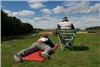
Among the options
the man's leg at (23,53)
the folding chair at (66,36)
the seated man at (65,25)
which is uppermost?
the seated man at (65,25)

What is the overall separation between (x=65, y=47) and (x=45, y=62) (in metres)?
2.66

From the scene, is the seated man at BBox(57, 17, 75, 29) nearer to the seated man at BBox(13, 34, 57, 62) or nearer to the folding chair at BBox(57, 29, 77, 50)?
the folding chair at BBox(57, 29, 77, 50)

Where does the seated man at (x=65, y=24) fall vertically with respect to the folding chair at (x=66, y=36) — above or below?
above

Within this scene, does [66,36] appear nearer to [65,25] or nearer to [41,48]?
[65,25]

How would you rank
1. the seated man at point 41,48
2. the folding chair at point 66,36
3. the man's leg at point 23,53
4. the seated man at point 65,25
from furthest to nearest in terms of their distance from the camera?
the seated man at point 65,25 < the folding chair at point 66,36 < the seated man at point 41,48 < the man's leg at point 23,53

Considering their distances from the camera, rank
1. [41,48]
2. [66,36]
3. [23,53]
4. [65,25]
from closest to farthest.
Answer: [23,53] < [41,48] < [66,36] < [65,25]

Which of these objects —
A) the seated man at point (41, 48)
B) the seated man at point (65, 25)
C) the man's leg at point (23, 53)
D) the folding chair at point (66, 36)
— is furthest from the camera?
the seated man at point (65, 25)

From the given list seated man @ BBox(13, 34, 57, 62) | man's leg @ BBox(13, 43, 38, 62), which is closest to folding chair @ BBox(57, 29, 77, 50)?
seated man @ BBox(13, 34, 57, 62)

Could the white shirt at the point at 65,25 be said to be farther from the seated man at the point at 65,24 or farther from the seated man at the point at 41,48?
the seated man at the point at 41,48

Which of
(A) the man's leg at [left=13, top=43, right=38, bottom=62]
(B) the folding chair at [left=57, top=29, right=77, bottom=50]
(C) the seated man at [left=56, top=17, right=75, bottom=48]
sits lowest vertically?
(A) the man's leg at [left=13, top=43, right=38, bottom=62]

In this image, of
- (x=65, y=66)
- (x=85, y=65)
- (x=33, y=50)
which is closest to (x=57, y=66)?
(x=65, y=66)

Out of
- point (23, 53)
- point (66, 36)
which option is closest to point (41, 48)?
point (23, 53)

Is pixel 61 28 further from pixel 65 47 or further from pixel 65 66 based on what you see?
pixel 65 66

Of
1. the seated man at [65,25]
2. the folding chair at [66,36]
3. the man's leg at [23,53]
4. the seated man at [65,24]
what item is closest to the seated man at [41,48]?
the man's leg at [23,53]
